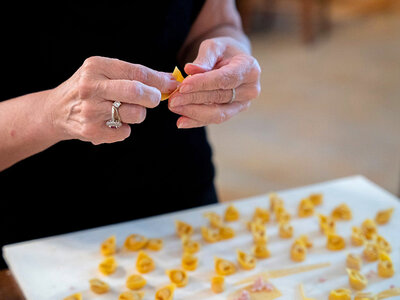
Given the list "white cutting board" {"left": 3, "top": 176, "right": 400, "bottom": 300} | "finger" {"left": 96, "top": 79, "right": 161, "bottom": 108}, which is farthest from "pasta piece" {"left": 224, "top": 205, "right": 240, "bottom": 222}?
"finger" {"left": 96, "top": 79, "right": 161, "bottom": 108}

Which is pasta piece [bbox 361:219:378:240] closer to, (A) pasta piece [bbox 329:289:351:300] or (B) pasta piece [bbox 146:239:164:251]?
(A) pasta piece [bbox 329:289:351:300]

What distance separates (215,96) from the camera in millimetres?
914

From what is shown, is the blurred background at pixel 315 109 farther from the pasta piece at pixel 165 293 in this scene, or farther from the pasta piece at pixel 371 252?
the pasta piece at pixel 165 293

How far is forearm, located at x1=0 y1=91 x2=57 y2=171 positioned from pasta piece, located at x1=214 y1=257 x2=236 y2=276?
0.38 meters

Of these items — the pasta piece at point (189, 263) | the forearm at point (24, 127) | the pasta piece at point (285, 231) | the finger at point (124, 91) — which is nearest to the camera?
the finger at point (124, 91)

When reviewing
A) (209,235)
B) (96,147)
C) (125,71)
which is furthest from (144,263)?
(125,71)

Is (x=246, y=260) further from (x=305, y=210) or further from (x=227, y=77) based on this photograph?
(x=227, y=77)

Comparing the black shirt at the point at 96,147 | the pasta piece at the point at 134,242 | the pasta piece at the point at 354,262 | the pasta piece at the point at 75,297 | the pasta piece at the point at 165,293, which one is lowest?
the pasta piece at the point at 354,262

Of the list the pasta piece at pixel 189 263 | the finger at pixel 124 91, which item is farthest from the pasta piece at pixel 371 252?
the finger at pixel 124 91

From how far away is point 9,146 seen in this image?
0.93m

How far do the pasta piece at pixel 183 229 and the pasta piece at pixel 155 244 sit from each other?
0.05 meters

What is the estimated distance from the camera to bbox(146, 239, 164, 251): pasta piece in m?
1.05

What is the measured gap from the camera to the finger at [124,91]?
0.79 m

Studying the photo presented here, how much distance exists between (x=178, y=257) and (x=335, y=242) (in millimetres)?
321
